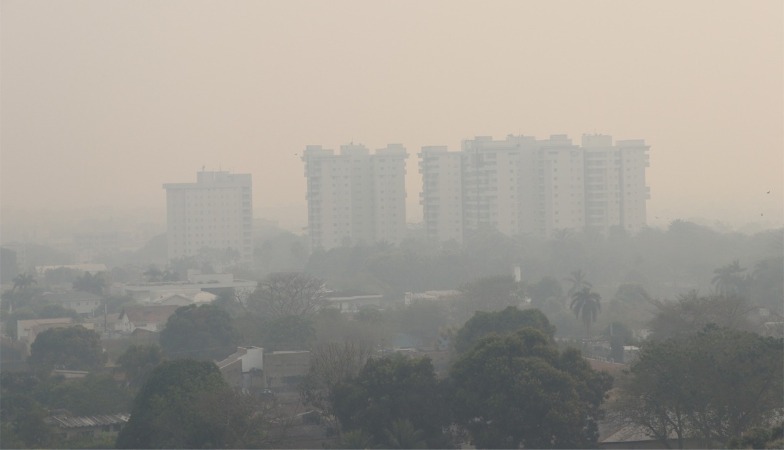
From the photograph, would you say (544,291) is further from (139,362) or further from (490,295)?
(139,362)

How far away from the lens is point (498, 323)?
1490 centimetres

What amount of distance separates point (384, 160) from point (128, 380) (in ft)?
120

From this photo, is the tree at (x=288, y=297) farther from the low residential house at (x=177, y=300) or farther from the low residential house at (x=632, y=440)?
the low residential house at (x=632, y=440)

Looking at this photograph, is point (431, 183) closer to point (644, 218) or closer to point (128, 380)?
point (644, 218)

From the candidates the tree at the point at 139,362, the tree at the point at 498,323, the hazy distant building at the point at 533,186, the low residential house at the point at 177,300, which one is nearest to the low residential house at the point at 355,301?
the low residential house at the point at 177,300

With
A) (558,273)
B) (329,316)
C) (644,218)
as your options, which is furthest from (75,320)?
(644,218)

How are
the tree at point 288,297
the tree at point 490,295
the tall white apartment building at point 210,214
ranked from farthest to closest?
the tall white apartment building at point 210,214 < the tree at point 490,295 < the tree at point 288,297

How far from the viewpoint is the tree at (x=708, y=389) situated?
1018cm

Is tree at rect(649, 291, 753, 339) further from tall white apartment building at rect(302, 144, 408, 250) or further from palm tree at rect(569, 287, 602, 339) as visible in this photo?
tall white apartment building at rect(302, 144, 408, 250)

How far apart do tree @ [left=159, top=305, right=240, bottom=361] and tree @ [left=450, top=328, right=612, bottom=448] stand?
8182mm

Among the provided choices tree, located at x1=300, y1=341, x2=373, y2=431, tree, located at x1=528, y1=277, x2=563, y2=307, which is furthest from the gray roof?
tree, located at x1=300, y1=341, x2=373, y2=431

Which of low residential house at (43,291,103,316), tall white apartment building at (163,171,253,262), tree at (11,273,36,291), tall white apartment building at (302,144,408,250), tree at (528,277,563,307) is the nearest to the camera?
tree at (528,277,563,307)

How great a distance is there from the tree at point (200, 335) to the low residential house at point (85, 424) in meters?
4.73

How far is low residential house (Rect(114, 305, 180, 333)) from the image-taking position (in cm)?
2414
